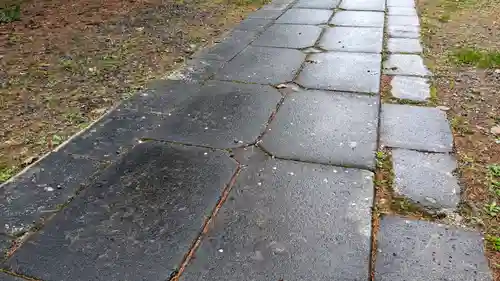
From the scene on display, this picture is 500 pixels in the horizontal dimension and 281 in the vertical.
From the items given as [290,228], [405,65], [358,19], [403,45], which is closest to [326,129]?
[290,228]

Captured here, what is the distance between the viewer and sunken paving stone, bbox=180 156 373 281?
1323 mm

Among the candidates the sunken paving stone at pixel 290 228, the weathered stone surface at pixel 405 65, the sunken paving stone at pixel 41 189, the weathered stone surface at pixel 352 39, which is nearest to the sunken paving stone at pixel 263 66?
the weathered stone surface at pixel 352 39

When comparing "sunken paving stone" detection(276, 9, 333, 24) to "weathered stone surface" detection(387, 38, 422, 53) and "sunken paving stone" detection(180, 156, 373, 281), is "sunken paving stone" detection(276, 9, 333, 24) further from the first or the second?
"sunken paving stone" detection(180, 156, 373, 281)

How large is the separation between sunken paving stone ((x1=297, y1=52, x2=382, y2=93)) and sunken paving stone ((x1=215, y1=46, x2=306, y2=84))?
11 centimetres

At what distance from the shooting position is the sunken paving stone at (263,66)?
294 cm

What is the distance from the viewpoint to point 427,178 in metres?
1.77

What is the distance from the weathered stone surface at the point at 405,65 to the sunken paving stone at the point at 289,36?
0.77 m

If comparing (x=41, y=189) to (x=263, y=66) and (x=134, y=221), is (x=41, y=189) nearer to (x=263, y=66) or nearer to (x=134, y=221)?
(x=134, y=221)

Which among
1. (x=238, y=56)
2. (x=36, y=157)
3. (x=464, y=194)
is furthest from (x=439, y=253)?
(x=238, y=56)

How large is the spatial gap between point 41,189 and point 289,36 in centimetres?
281

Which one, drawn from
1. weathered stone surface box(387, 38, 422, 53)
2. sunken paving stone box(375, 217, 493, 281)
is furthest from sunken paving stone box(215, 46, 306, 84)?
sunken paving stone box(375, 217, 493, 281)

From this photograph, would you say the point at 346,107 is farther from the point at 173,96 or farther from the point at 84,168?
the point at 84,168

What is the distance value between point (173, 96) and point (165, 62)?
74 cm

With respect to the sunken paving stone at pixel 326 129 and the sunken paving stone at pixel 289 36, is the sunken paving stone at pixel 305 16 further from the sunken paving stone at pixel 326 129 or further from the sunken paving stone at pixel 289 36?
the sunken paving stone at pixel 326 129
